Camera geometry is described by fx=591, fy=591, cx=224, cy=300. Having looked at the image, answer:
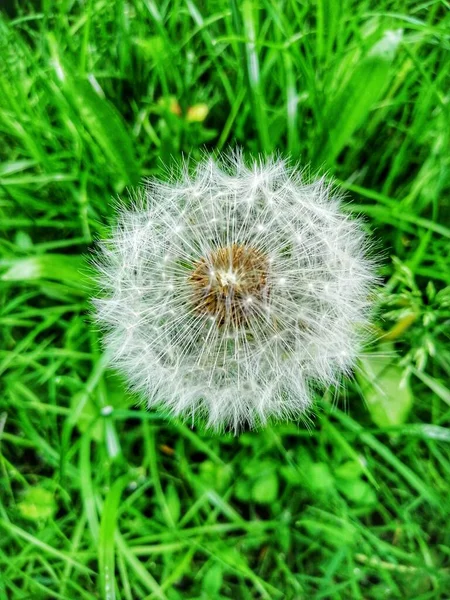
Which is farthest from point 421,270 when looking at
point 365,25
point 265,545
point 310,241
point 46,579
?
point 46,579

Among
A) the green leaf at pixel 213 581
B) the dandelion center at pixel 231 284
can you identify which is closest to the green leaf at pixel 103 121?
the dandelion center at pixel 231 284

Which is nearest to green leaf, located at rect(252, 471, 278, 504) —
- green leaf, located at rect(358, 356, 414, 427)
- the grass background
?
the grass background

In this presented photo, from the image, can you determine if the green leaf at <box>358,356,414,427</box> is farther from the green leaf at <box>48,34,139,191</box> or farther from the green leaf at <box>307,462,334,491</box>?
the green leaf at <box>48,34,139,191</box>

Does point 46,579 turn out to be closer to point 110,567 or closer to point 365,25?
point 110,567

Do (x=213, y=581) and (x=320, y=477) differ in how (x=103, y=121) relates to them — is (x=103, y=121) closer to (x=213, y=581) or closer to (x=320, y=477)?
(x=320, y=477)

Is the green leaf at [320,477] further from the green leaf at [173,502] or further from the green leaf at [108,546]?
the green leaf at [108,546]

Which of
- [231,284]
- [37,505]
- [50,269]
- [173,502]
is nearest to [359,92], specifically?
[231,284]
